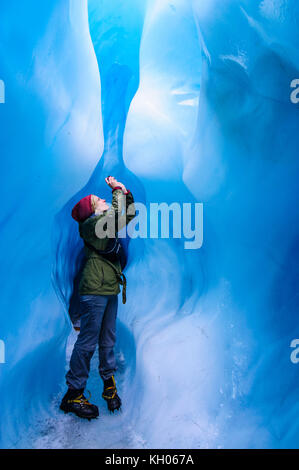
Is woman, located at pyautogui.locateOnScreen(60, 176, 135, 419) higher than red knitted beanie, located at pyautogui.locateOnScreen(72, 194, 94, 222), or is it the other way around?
red knitted beanie, located at pyautogui.locateOnScreen(72, 194, 94, 222)

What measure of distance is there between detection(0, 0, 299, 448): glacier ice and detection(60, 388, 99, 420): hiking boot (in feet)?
0.25

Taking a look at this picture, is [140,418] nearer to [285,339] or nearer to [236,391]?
[236,391]

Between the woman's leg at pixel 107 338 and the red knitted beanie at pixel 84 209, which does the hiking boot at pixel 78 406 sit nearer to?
the woman's leg at pixel 107 338

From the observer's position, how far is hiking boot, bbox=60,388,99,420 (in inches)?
76.5

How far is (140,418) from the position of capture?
80.0 inches

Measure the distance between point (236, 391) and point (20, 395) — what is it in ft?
3.18

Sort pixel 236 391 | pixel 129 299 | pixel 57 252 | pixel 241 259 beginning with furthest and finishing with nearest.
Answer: pixel 129 299 → pixel 57 252 → pixel 241 259 → pixel 236 391

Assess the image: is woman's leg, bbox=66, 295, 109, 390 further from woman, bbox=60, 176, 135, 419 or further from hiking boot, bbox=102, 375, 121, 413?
hiking boot, bbox=102, 375, 121, 413

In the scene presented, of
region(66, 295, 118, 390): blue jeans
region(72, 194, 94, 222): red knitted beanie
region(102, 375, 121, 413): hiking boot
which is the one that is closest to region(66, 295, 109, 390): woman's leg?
region(66, 295, 118, 390): blue jeans

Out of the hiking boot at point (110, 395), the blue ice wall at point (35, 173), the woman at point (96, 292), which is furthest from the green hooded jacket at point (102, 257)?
the hiking boot at point (110, 395)

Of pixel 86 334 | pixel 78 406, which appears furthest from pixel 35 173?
pixel 78 406

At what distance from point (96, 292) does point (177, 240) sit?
0.77m

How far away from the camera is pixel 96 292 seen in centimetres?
190

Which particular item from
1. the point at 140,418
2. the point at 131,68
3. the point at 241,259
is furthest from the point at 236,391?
the point at 131,68
